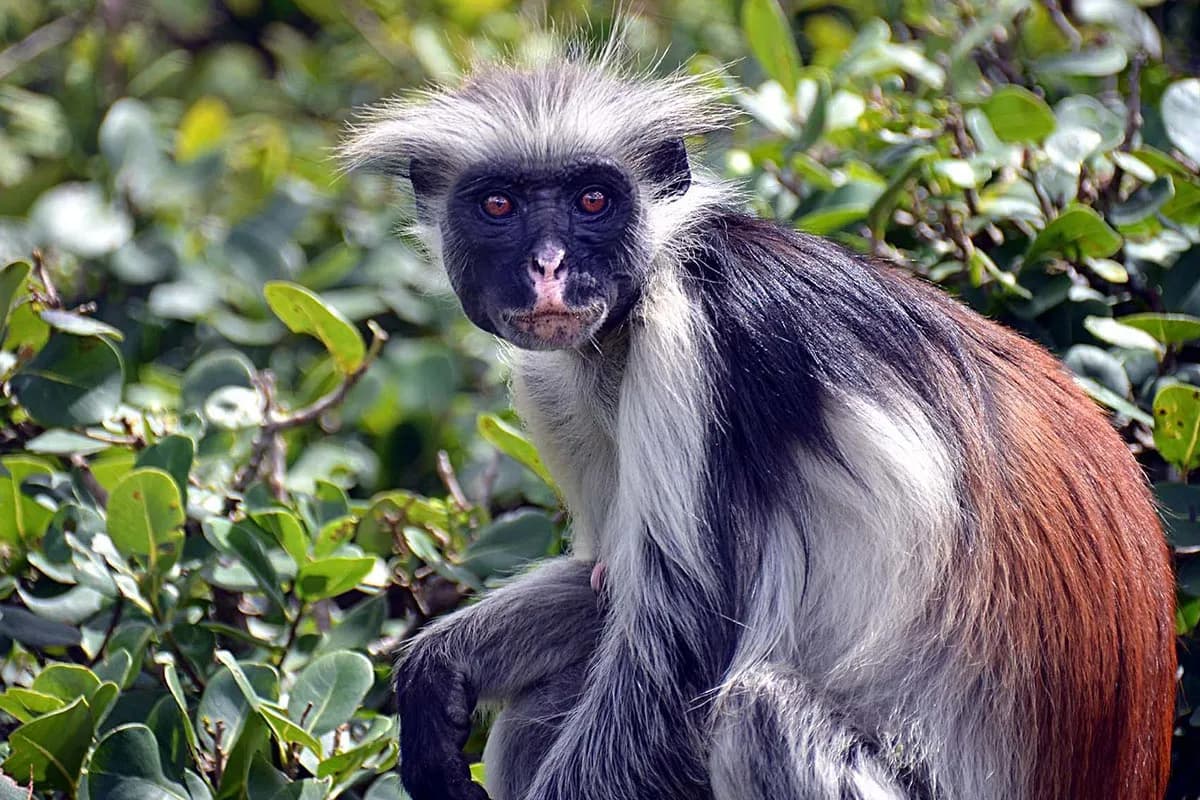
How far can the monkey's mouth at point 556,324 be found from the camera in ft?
15.8

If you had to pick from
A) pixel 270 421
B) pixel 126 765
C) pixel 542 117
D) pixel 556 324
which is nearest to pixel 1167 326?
pixel 556 324

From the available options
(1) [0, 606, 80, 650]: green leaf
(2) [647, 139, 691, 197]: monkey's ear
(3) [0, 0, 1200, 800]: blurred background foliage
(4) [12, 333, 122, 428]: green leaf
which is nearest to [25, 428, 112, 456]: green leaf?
(3) [0, 0, 1200, 800]: blurred background foliage

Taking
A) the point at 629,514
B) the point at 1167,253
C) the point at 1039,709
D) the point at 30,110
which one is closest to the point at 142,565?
the point at 629,514

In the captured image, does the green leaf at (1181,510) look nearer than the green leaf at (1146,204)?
Yes

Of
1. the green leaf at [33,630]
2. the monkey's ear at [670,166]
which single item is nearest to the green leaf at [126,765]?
the green leaf at [33,630]

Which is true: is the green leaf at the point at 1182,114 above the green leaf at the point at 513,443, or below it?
above

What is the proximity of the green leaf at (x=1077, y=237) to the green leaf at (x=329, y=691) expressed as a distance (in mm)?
3100

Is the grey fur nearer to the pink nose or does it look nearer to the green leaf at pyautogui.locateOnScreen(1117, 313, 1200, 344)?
the pink nose

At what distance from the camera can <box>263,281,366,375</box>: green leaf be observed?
597cm

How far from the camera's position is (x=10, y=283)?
18.0 feet

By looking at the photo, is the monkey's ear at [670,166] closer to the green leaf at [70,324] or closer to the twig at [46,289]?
the green leaf at [70,324]

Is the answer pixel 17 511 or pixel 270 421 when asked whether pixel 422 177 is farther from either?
pixel 17 511

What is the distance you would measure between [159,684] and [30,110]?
246 inches

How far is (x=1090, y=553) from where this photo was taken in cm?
468
